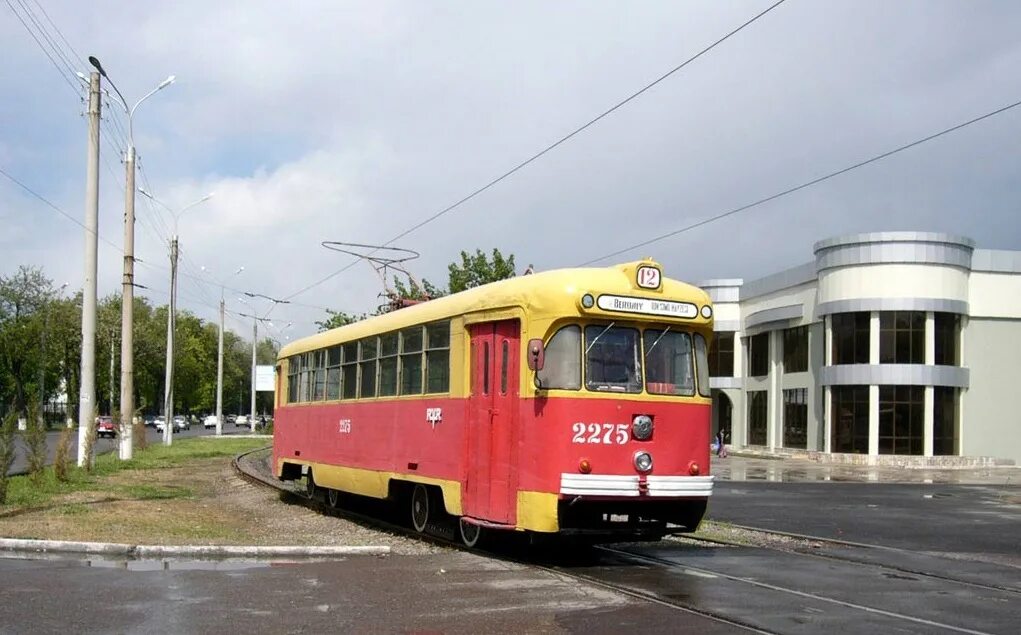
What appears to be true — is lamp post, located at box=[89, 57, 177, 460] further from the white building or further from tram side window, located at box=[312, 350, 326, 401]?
the white building

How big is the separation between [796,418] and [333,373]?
40984 mm

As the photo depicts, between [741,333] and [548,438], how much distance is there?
A: 52.4 meters

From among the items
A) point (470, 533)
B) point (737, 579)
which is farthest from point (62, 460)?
point (737, 579)

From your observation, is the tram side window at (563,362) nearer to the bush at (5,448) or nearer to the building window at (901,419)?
the bush at (5,448)

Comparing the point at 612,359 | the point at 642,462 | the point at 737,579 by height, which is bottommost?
the point at 737,579

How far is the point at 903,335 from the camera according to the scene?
4838 cm

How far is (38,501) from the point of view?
18.1m

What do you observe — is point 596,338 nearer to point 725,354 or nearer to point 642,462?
point 642,462

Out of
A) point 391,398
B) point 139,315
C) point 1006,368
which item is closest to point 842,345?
point 1006,368

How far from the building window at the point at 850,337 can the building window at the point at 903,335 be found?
808mm

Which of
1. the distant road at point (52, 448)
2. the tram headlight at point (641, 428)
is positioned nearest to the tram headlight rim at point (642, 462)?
the tram headlight at point (641, 428)

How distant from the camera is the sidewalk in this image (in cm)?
3694

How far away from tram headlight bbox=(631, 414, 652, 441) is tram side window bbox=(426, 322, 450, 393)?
2.66 metres

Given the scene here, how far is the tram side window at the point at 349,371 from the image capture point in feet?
55.4
